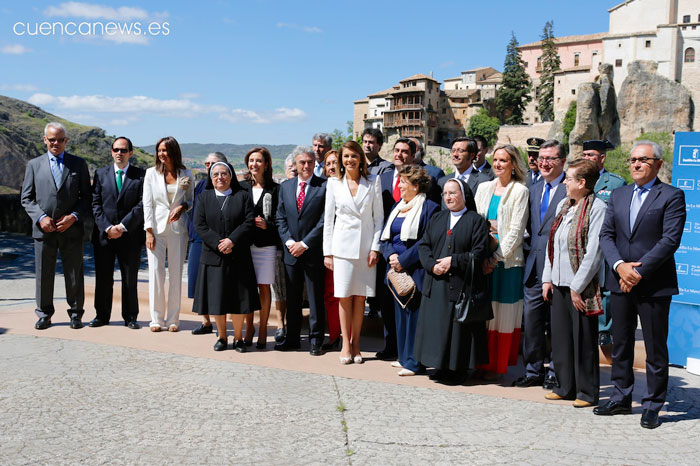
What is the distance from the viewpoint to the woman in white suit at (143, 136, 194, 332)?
7027 mm

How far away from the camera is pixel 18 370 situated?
5410mm

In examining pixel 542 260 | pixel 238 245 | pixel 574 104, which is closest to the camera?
pixel 542 260

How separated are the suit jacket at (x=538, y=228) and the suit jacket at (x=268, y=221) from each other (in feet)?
8.87

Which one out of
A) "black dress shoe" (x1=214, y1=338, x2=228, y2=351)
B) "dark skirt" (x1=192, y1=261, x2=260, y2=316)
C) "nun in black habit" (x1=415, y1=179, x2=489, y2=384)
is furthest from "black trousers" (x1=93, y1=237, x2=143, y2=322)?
"nun in black habit" (x1=415, y1=179, x2=489, y2=384)

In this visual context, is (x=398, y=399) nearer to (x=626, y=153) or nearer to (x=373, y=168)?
(x=373, y=168)

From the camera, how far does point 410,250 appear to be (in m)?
5.82

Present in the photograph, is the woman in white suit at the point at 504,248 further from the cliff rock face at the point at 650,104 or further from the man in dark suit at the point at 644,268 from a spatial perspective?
the cliff rock face at the point at 650,104

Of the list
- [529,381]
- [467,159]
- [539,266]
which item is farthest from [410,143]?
[529,381]

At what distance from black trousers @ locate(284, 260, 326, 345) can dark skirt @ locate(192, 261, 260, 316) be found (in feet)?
1.25

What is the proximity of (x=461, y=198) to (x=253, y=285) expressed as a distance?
243 centimetres

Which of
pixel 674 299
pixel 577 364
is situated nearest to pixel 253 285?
pixel 577 364

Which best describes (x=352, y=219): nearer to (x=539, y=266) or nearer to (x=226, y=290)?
(x=226, y=290)

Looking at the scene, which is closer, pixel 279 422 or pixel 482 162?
pixel 279 422

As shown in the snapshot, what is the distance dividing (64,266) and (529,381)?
17.7 ft
